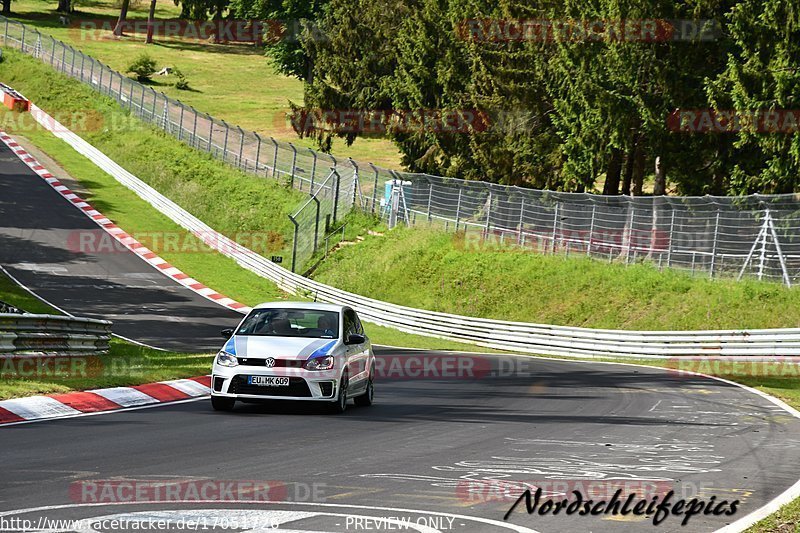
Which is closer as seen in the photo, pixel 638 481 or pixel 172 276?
pixel 638 481

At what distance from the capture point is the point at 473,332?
35406 millimetres

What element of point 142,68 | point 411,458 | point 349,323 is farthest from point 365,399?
point 142,68

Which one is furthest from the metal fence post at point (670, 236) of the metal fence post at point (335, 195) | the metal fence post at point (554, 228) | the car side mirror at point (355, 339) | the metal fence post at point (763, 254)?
the car side mirror at point (355, 339)

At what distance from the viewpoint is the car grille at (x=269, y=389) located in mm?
14516

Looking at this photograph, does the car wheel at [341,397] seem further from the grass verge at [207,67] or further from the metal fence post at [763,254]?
the grass verge at [207,67]

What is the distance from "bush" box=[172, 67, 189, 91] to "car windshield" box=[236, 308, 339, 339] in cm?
8035

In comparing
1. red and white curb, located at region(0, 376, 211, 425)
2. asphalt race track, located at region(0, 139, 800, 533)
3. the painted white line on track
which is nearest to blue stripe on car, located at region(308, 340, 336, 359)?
asphalt race track, located at region(0, 139, 800, 533)

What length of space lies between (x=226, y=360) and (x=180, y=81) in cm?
8251

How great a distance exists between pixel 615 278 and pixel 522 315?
327 centimetres

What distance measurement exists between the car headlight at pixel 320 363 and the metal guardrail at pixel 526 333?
15.6 m

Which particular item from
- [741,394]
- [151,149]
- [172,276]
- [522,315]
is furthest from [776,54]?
[151,149]

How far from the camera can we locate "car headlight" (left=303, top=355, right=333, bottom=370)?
14.7m

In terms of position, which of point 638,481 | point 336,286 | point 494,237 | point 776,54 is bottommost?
point 336,286

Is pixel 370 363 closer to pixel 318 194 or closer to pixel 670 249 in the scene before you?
pixel 670 249
